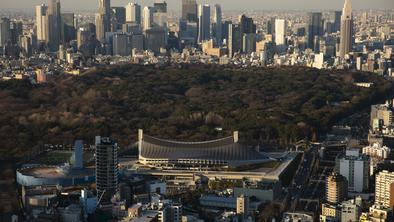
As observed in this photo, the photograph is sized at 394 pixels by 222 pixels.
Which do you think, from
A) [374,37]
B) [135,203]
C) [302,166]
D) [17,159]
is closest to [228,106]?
[302,166]

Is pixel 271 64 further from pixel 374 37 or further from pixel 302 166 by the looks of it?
pixel 302 166

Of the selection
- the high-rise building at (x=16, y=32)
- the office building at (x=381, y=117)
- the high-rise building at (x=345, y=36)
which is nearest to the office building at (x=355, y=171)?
the office building at (x=381, y=117)

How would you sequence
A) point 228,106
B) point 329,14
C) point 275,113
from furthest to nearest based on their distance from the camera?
point 329,14 → point 228,106 → point 275,113

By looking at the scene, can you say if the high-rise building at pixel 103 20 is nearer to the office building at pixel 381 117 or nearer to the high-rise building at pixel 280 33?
the high-rise building at pixel 280 33

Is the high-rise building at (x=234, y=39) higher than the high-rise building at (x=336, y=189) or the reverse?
higher

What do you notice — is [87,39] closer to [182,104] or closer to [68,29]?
[68,29]

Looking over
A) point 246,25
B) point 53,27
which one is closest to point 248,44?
point 246,25

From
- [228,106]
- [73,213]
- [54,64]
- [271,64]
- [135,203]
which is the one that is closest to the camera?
[73,213]
